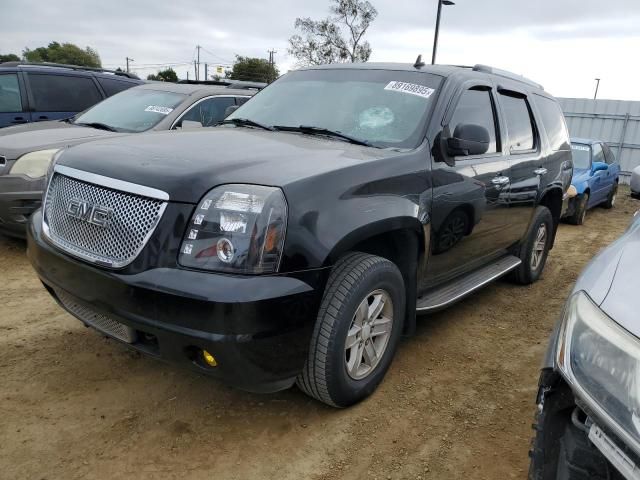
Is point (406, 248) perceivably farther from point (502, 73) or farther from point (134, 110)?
point (134, 110)

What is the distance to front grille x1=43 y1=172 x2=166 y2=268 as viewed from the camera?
7.12 feet

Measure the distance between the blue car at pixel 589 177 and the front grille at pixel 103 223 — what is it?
8.47m

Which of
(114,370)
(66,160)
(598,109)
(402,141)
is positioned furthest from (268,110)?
(598,109)

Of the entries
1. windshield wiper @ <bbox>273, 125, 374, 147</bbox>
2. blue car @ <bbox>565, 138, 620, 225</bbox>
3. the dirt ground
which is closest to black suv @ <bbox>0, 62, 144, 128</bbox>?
the dirt ground

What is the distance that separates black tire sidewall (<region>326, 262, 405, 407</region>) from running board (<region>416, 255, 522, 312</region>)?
32 centimetres

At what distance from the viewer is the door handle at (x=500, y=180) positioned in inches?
144

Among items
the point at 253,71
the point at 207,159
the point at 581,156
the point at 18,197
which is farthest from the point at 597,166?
the point at 253,71

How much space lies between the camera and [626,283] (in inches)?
59.9

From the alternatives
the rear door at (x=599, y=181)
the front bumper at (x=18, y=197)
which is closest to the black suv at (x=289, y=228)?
the front bumper at (x=18, y=197)

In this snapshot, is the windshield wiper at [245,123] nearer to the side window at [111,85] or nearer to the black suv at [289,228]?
the black suv at [289,228]

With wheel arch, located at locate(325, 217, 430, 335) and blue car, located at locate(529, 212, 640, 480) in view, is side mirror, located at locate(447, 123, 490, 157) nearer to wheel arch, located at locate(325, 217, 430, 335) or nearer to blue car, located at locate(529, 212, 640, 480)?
wheel arch, located at locate(325, 217, 430, 335)

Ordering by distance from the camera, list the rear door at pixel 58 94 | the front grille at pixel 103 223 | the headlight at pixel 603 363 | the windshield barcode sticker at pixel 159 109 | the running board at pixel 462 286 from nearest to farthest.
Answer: the headlight at pixel 603 363
the front grille at pixel 103 223
the running board at pixel 462 286
the windshield barcode sticker at pixel 159 109
the rear door at pixel 58 94

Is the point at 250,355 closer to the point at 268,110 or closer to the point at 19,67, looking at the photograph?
the point at 268,110

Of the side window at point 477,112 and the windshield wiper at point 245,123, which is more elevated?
the side window at point 477,112
